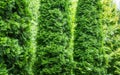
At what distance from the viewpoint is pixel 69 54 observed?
11.1 metres

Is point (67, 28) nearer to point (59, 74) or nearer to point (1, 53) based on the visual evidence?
point (59, 74)

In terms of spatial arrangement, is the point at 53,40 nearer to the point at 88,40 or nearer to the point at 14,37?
the point at 88,40

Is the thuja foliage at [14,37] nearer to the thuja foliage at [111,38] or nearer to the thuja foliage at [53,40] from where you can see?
the thuja foliage at [53,40]

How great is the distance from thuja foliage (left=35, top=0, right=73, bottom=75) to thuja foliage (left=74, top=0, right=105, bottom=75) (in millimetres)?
3066

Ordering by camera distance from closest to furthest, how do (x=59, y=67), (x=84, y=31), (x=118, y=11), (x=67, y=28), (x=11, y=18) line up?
(x=11, y=18) → (x=59, y=67) → (x=67, y=28) → (x=84, y=31) → (x=118, y=11)

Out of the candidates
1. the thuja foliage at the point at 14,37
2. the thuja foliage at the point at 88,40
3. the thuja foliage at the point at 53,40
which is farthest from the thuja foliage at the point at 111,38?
the thuja foliage at the point at 14,37

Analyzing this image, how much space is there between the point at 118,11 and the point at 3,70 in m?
19.7

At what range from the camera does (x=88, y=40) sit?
1438cm

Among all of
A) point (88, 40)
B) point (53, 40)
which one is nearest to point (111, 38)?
point (88, 40)

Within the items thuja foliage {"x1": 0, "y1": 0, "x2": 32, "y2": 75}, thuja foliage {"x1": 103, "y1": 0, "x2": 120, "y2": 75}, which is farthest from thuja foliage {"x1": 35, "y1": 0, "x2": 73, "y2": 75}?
thuja foliage {"x1": 103, "y1": 0, "x2": 120, "y2": 75}

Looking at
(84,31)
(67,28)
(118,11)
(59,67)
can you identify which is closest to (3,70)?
(59,67)

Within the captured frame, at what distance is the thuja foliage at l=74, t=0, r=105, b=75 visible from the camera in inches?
552

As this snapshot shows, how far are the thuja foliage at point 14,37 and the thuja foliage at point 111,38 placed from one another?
1438 centimetres

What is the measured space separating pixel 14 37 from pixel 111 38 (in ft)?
51.1
